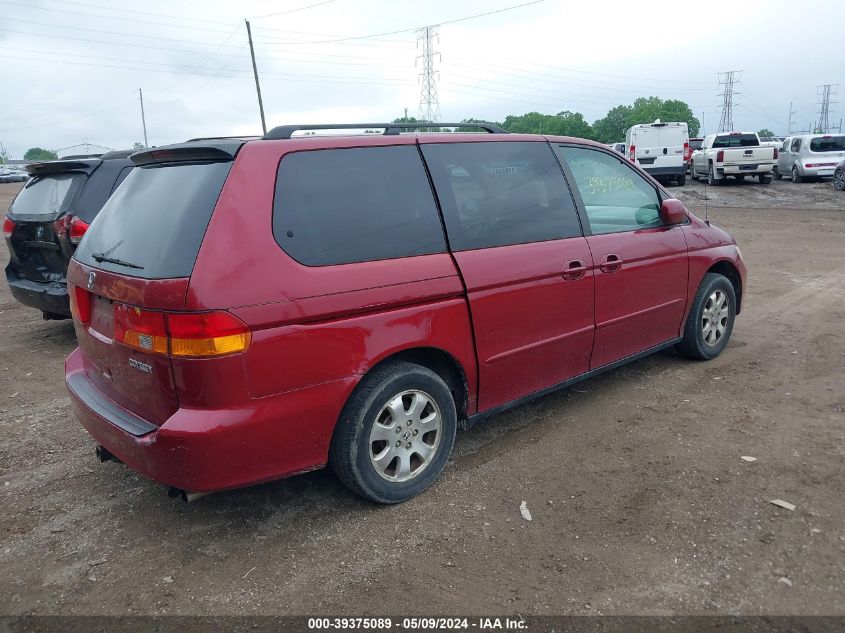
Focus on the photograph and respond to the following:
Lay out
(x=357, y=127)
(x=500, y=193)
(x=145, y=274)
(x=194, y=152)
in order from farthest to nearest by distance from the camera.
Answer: (x=500, y=193) → (x=357, y=127) → (x=194, y=152) → (x=145, y=274)

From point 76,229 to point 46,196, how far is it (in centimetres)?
69

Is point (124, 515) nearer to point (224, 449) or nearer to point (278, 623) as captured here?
point (224, 449)

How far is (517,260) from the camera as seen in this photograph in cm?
361

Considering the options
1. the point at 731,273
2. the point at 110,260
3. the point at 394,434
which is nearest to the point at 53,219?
the point at 110,260

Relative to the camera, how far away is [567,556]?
2820mm

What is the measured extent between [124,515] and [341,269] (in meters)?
A: 1.67

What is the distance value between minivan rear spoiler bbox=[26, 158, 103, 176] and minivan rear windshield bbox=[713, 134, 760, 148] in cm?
2277

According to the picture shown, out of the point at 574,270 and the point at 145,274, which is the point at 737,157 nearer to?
the point at 574,270

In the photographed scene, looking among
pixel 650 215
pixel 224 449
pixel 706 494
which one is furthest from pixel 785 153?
pixel 224 449

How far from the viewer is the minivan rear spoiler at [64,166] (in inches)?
243

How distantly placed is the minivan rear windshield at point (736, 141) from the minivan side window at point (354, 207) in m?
23.5

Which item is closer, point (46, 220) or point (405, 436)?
point (405, 436)

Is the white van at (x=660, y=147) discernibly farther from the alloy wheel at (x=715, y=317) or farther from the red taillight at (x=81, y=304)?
the red taillight at (x=81, y=304)

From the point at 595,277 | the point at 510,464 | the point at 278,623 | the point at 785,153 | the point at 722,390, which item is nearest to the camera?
the point at 278,623
